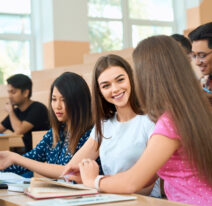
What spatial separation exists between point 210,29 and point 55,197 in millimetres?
1490

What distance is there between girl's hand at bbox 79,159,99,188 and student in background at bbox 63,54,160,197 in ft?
0.98

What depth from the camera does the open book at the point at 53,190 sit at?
1.27 m

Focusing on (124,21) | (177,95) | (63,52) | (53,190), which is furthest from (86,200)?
(124,21)

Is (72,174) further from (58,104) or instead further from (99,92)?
(58,104)

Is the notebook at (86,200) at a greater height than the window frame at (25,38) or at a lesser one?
lesser

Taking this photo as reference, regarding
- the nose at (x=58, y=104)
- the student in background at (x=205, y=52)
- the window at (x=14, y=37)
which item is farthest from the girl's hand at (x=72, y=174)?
the window at (x=14, y=37)

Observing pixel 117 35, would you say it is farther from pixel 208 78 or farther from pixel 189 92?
pixel 189 92

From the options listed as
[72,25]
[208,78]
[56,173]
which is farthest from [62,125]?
[72,25]

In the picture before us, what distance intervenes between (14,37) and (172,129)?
230 inches

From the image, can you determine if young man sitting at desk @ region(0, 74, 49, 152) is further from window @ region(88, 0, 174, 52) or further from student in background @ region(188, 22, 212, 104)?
window @ region(88, 0, 174, 52)

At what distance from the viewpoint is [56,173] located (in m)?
2.02

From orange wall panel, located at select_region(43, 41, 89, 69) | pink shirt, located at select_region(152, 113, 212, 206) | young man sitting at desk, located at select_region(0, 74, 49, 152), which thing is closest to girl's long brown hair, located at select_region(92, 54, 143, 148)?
pink shirt, located at select_region(152, 113, 212, 206)

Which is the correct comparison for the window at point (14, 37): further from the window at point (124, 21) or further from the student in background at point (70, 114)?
the student in background at point (70, 114)

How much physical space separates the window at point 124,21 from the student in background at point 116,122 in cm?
541
